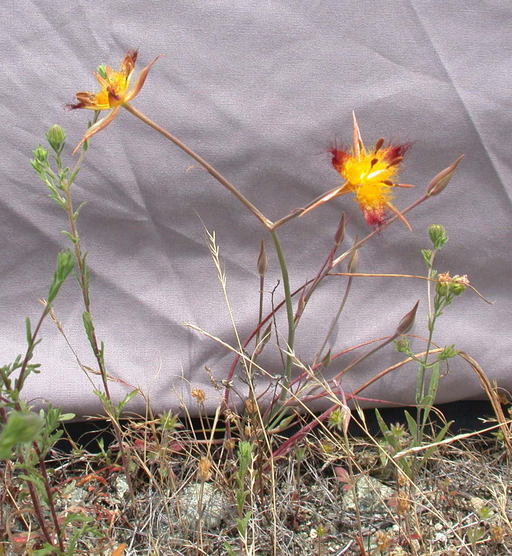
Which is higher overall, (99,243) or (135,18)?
(135,18)

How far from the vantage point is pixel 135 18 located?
2.65ft

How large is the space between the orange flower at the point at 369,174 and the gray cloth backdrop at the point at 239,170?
232mm

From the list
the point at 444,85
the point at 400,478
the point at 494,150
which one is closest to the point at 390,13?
the point at 444,85

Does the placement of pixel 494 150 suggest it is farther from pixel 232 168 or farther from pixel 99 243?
pixel 99 243

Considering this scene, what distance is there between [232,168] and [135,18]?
22 centimetres

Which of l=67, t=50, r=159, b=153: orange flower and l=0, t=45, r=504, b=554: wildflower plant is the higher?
l=67, t=50, r=159, b=153: orange flower

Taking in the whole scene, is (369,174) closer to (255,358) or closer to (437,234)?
(437,234)

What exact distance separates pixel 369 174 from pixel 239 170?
0.92 feet

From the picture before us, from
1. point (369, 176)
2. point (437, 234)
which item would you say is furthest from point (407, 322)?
point (369, 176)

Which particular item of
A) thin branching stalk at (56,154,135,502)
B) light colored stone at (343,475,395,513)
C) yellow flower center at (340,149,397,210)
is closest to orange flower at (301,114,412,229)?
yellow flower center at (340,149,397,210)

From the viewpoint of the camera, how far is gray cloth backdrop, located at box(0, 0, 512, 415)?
32.0 inches

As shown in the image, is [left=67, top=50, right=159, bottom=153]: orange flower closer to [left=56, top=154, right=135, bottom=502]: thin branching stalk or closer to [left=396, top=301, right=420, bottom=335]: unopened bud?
[left=56, top=154, right=135, bottom=502]: thin branching stalk

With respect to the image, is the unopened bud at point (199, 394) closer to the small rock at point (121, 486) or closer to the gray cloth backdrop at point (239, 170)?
the gray cloth backdrop at point (239, 170)

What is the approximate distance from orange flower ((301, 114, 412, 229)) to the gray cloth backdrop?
23 cm
